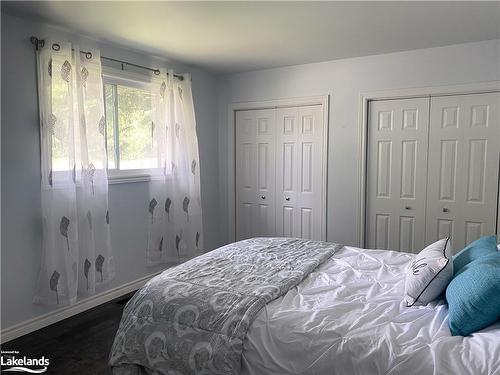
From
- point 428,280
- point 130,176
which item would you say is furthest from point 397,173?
point 130,176

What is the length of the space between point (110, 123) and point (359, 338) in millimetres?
2852

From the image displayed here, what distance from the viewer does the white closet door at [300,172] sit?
4.20 metres

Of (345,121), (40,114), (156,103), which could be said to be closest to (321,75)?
(345,121)

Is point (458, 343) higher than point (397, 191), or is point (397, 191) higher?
point (397, 191)

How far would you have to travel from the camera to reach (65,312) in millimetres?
3115

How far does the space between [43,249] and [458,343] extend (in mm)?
2737

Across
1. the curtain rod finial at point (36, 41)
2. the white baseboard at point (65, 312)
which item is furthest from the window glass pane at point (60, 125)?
the white baseboard at point (65, 312)

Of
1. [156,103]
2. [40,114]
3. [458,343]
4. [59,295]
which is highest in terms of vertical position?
[156,103]

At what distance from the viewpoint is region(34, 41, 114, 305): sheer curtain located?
2848 mm

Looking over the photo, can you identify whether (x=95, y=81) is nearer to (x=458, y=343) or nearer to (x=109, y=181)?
(x=109, y=181)

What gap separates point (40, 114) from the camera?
9.24 ft

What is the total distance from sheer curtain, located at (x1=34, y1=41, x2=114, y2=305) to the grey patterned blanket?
1.19m

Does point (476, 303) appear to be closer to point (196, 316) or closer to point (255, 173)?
point (196, 316)

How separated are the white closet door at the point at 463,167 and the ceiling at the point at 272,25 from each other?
59cm
